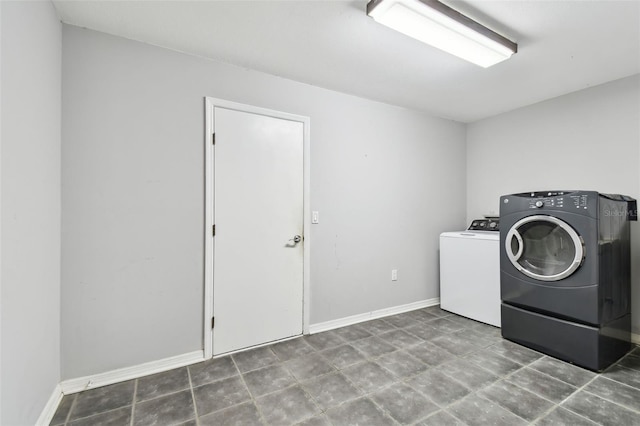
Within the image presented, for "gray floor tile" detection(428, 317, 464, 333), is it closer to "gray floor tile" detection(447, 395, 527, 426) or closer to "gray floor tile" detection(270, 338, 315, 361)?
"gray floor tile" detection(447, 395, 527, 426)

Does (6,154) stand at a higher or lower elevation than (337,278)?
higher

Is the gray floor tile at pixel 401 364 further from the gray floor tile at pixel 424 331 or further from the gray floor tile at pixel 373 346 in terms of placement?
the gray floor tile at pixel 424 331

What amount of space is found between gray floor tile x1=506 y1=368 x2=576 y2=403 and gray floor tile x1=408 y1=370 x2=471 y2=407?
0.39 meters

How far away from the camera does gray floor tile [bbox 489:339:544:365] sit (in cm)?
216

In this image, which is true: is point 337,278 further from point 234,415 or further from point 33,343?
point 33,343

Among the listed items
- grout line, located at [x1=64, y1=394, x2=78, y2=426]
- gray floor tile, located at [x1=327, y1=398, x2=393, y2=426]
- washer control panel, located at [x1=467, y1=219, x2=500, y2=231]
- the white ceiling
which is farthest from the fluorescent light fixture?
grout line, located at [x1=64, y1=394, x2=78, y2=426]

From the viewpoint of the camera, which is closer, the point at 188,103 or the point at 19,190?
the point at 19,190

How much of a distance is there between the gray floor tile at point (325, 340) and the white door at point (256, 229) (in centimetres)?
16

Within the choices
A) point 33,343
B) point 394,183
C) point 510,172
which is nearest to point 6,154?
point 33,343

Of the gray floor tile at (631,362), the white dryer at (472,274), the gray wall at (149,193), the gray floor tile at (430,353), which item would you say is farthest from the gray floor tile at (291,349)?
the gray floor tile at (631,362)

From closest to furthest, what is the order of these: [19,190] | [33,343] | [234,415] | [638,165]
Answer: [19,190] → [33,343] → [234,415] → [638,165]

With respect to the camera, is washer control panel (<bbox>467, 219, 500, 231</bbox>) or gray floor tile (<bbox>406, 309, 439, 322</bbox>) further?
washer control panel (<bbox>467, 219, 500, 231</bbox>)

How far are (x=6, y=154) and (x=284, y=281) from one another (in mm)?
1885

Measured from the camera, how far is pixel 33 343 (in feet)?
4.55
